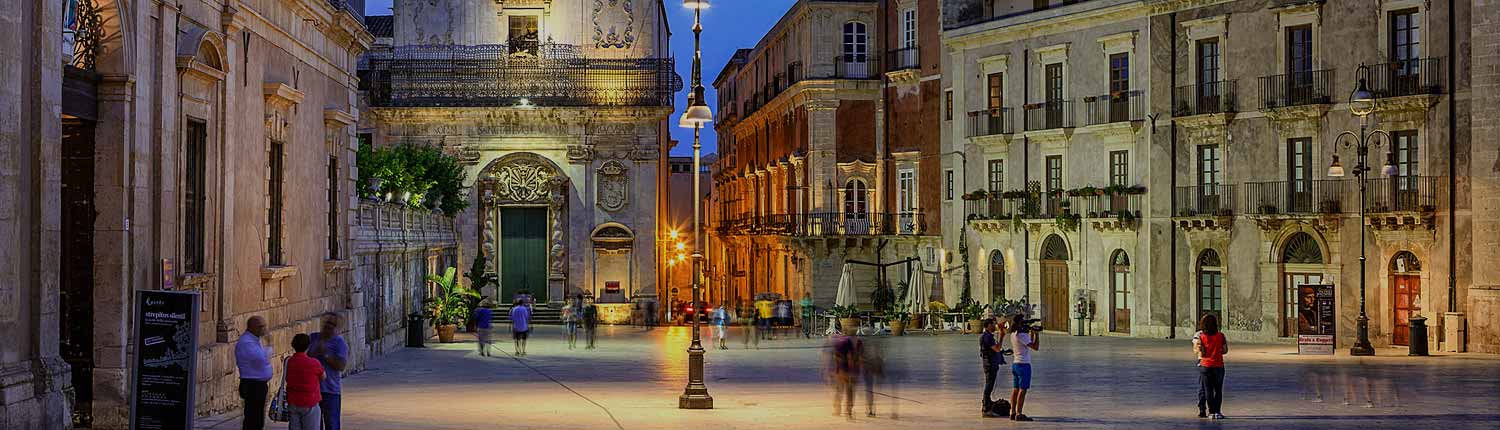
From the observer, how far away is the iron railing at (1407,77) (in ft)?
120

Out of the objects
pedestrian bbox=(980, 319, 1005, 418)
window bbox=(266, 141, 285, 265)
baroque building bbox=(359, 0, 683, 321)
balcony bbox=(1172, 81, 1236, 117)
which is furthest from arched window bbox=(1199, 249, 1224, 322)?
window bbox=(266, 141, 285, 265)

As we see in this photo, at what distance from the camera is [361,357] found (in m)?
31.1

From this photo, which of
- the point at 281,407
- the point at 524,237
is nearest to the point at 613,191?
the point at 524,237

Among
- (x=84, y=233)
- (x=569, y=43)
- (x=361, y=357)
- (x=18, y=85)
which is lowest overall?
(x=361, y=357)

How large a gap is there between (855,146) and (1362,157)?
2335 cm

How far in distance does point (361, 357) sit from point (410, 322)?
8622 millimetres

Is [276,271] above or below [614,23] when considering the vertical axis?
below

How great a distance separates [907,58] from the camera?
5516 cm

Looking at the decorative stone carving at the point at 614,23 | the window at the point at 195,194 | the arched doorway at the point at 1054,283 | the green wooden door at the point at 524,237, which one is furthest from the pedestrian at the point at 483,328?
the decorative stone carving at the point at 614,23

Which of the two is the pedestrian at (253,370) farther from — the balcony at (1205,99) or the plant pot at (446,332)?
the balcony at (1205,99)

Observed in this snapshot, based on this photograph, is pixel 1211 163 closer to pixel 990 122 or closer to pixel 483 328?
pixel 990 122

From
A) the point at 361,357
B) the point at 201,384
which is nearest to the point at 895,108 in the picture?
the point at 361,357

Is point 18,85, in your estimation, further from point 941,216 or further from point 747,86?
point 747,86

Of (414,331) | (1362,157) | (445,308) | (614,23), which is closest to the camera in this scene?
(1362,157)
